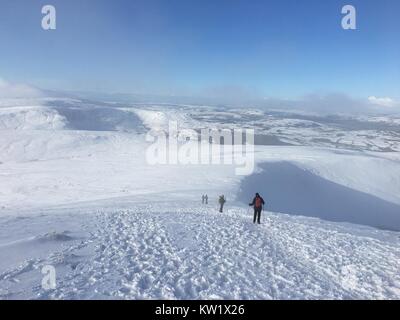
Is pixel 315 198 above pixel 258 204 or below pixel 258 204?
below

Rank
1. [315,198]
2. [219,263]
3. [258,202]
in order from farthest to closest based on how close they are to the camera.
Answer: [315,198]
[258,202]
[219,263]

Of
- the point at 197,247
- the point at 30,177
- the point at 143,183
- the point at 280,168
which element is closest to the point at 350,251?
the point at 197,247

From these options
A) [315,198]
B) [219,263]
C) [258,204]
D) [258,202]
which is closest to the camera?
[219,263]

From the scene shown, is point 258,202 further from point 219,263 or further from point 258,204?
point 219,263

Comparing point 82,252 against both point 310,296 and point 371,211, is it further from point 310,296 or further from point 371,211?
point 371,211

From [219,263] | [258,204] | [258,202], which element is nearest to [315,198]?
[258,204]

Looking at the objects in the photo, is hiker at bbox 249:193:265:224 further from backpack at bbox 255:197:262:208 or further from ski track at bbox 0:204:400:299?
ski track at bbox 0:204:400:299

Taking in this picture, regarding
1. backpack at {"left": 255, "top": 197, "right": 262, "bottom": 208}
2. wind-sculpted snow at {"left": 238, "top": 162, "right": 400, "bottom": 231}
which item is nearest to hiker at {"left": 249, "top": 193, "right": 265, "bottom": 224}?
backpack at {"left": 255, "top": 197, "right": 262, "bottom": 208}

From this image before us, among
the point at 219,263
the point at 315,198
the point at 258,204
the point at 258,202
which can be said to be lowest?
the point at 315,198

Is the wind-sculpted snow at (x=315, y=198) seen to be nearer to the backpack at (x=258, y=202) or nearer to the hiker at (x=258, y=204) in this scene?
the hiker at (x=258, y=204)
